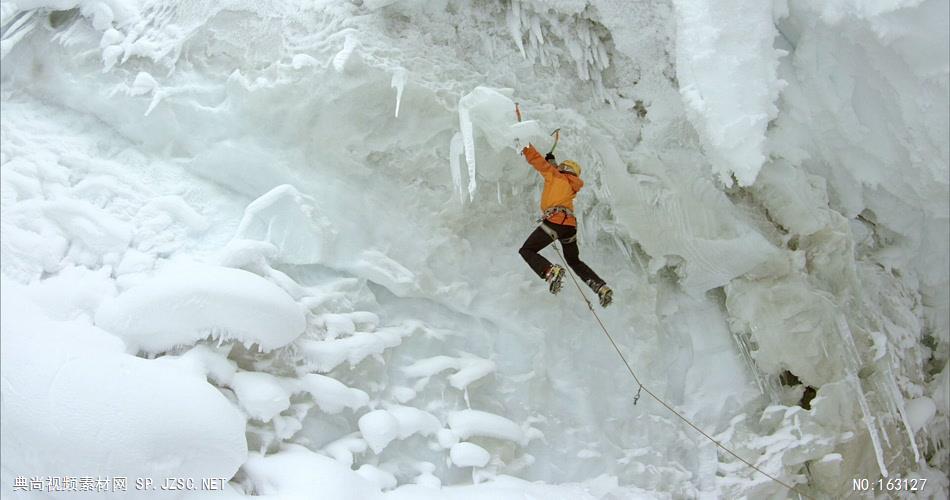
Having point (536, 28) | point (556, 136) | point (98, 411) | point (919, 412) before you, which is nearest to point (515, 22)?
point (536, 28)

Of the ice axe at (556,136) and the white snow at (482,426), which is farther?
the ice axe at (556,136)

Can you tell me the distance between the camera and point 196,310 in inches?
114

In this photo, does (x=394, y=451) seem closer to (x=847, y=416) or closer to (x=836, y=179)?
(x=847, y=416)

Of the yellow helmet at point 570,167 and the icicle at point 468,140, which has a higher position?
the icicle at point 468,140

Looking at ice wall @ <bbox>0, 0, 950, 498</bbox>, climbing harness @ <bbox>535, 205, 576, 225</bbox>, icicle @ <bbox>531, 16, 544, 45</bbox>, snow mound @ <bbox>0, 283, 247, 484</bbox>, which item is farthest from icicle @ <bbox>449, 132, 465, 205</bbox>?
A: snow mound @ <bbox>0, 283, 247, 484</bbox>

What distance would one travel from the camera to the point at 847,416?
171 inches

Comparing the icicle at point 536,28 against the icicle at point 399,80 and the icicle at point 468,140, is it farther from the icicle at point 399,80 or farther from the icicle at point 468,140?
the icicle at point 399,80

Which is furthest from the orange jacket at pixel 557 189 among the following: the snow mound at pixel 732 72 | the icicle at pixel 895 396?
the icicle at pixel 895 396

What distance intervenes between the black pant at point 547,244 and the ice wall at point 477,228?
0.34 metres

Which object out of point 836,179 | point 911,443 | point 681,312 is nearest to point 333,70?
point 681,312

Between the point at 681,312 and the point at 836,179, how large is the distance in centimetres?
149

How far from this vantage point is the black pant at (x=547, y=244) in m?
3.72

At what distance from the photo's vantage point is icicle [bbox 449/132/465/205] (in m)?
3.79

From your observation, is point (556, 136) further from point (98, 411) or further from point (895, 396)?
point (895, 396)
